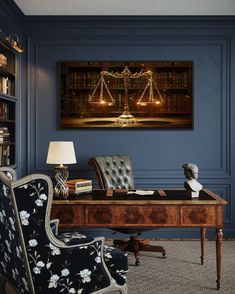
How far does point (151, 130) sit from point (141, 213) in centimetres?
213

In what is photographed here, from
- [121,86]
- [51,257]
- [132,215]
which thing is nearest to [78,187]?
[132,215]

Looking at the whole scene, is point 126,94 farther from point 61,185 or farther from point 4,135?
point 61,185

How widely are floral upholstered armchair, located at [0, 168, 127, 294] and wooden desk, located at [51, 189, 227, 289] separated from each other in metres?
0.61

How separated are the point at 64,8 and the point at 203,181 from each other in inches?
108

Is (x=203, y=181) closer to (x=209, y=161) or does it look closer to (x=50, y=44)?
(x=209, y=161)

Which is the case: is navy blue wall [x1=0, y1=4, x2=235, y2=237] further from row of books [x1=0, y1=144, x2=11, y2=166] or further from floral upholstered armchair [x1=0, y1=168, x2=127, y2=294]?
floral upholstered armchair [x1=0, y1=168, x2=127, y2=294]

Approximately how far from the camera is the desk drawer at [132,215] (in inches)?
143

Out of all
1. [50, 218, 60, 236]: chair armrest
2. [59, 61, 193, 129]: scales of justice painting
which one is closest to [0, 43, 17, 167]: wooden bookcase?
[59, 61, 193, 129]: scales of justice painting

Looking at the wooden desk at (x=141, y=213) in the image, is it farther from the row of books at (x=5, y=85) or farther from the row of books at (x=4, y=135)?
the row of books at (x=5, y=85)

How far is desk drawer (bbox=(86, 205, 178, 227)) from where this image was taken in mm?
3631

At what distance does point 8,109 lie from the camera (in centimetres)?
535

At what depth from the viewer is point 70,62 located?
5582 millimetres

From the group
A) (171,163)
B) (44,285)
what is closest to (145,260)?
(171,163)

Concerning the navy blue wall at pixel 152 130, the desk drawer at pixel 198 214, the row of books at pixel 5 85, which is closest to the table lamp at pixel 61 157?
the desk drawer at pixel 198 214
